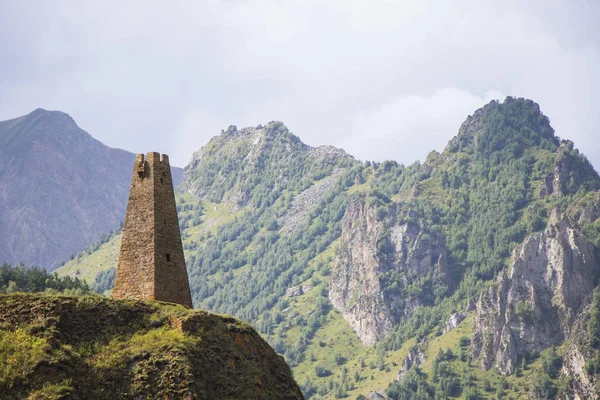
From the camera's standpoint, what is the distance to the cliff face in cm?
4791

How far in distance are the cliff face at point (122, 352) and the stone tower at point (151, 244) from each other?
18.0 feet

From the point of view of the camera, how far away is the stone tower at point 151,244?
63472 mm

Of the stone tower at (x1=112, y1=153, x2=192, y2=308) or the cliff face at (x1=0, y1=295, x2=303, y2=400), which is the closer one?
the cliff face at (x1=0, y1=295, x2=303, y2=400)

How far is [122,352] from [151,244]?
1362 cm

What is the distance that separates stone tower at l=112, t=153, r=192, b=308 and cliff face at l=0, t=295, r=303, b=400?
217 inches

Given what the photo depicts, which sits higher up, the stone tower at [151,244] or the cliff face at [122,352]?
the stone tower at [151,244]

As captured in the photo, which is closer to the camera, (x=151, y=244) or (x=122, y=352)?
(x=122, y=352)

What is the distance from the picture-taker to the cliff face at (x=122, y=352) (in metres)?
47.9

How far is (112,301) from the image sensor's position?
56.0m

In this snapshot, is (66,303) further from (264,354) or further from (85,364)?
(264,354)

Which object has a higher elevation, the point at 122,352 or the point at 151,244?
the point at 151,244

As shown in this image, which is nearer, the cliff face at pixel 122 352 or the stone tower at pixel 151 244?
the cliff face at pixel 122 352

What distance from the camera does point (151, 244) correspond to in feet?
212

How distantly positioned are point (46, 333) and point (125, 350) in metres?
4.60
